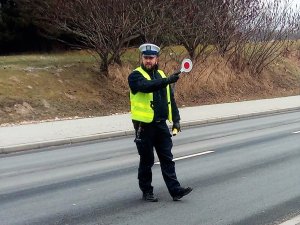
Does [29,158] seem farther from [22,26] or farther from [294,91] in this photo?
[294,91]

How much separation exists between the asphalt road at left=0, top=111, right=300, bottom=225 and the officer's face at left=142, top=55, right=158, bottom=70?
1752 millimetres

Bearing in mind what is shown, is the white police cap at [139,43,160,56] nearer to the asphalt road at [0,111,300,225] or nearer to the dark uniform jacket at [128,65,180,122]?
the dark uniform jacket at [128,65,180,122]

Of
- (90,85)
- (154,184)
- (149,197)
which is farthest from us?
(90,85)

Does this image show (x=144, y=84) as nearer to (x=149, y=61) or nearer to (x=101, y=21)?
(x=149, y=61)

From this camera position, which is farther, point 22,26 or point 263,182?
point 22,26

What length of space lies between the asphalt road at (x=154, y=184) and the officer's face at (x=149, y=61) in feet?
5.75

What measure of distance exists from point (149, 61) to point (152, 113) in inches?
25.8

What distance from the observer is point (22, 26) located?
2589 centimetres

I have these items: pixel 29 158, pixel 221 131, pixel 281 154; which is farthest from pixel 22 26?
pixel 281 154

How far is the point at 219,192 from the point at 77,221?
86.9 inches

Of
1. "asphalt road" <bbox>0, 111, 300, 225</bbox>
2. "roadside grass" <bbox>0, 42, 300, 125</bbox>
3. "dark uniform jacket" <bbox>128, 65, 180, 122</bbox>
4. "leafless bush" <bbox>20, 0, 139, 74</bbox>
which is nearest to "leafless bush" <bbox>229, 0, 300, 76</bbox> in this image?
"roadside grass" <bbox>0, 42, 300, 125</bbox>

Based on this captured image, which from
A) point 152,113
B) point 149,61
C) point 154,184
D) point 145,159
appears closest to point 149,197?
point 145,159

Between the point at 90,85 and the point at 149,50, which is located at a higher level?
the point at 149,50

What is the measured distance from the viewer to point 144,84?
20.8 feet
